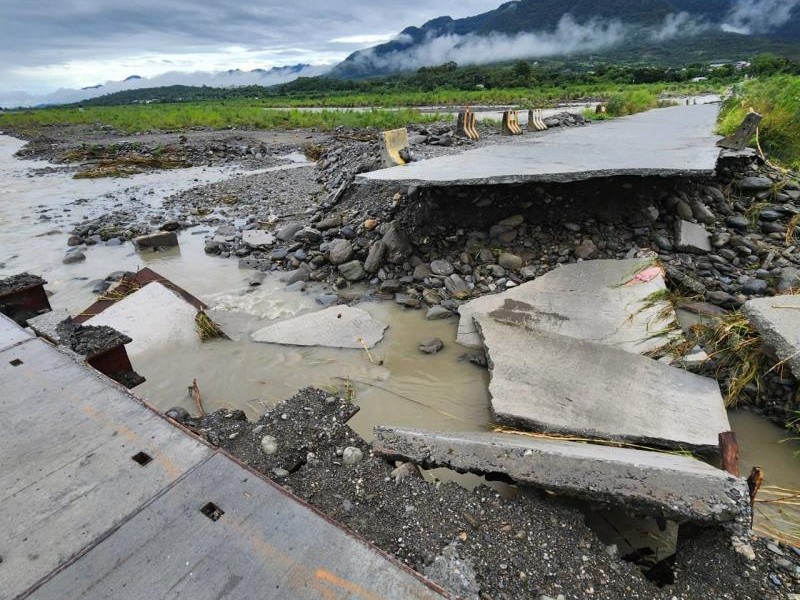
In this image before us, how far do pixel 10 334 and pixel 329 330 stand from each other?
A: 247 centimetres

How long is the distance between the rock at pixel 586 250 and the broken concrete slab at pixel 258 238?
4463 millimetres

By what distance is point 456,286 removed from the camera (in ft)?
16.6

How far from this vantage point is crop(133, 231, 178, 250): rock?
7.44 metres

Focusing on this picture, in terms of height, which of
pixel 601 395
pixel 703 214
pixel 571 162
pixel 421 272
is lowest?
pixel 421 272

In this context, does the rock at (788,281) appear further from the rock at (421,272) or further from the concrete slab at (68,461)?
the concrete slab at (68,461)

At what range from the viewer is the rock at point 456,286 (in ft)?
16.4

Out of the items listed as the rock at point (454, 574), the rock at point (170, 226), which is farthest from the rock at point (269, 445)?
the rock at point (170, 226)

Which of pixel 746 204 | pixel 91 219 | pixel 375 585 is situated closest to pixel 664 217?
pixel 746 204

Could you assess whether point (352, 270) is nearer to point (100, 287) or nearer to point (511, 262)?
point (511, 262)

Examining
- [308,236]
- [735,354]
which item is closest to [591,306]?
[735,354]

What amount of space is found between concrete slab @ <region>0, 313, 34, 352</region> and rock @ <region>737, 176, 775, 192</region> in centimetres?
818

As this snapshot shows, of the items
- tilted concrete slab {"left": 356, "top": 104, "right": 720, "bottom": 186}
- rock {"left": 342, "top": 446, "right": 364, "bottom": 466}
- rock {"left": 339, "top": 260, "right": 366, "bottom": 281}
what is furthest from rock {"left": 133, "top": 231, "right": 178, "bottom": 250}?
rock {"left": 342, "top": 446, "right": 364, "bottom": 466}

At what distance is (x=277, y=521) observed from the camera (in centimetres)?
165

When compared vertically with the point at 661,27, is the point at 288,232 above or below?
below
